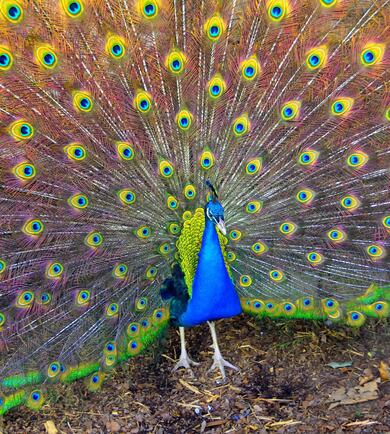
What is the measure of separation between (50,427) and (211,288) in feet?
4.22

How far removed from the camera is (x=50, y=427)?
3.26 meters

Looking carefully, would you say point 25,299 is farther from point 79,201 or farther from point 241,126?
point 241,126

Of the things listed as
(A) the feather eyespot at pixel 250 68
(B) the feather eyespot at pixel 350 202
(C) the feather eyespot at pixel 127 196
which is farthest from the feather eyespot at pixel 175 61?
(B) the feather eyespot at pixel 350 202

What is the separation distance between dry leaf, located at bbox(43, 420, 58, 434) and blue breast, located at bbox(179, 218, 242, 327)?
3.30 ft

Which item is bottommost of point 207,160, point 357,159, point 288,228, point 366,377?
point 366,377

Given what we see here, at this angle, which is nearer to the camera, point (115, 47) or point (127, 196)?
point (115, 47)

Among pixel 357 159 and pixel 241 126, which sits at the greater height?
pixel 241 126

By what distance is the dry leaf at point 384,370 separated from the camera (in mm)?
3361

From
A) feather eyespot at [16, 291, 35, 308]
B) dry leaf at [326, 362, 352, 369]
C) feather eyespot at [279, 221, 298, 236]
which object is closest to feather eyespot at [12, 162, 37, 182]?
feather eyespot at [16, 291, 35, 308]

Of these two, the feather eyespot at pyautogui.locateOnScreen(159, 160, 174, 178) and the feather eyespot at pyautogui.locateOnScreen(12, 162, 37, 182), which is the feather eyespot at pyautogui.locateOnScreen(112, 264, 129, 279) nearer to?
the feather eyespot at pyautogui.locateOnScreen(159, 160, 174, 178)

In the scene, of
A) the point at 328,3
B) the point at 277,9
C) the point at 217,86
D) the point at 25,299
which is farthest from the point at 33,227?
the point at 328,3

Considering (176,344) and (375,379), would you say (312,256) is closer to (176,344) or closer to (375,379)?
(375,379)

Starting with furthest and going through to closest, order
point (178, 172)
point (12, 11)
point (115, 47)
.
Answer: point (178, 172) → point (115, 47) → point (12, 11)

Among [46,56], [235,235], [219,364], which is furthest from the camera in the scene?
[219,364]
